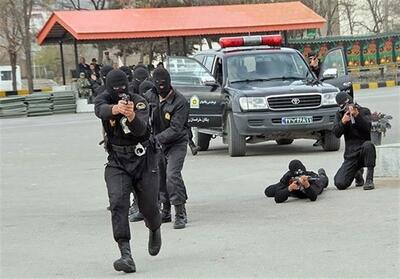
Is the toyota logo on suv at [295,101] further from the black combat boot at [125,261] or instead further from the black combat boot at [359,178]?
the black combat boot at [125,261]

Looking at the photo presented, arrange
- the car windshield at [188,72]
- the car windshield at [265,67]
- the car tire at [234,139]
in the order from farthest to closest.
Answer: the car windshield at [265,67] < the car windshield at [188,72] < the car tire at [234,139]

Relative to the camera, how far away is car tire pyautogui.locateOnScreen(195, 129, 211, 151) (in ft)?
56.9

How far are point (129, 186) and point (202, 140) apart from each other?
10308 millimetres

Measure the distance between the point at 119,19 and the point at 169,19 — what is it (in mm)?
2146

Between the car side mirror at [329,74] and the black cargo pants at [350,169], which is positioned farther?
the car side mirror at [329,74]

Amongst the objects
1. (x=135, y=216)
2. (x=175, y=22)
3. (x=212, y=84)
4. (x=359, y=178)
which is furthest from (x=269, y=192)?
(x=175, y=22)

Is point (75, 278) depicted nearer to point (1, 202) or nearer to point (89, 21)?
point (1, 202)

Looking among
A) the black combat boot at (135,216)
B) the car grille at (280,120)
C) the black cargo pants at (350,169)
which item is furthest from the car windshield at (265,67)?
the black combat boot at (135,216)

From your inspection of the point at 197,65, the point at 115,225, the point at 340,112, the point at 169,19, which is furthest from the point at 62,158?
the point at 169,19

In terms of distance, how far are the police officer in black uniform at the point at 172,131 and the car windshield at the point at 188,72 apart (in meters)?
6.55

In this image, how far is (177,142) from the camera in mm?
9070

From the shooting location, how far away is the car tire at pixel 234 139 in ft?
49.8

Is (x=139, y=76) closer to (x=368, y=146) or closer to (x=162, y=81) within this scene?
(x=162, y=81)

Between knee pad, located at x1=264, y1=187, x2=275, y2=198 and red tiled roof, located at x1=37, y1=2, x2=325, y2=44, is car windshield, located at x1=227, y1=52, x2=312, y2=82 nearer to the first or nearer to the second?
knee pad, located at x1=264, y1=187, x2=275, y2=198
